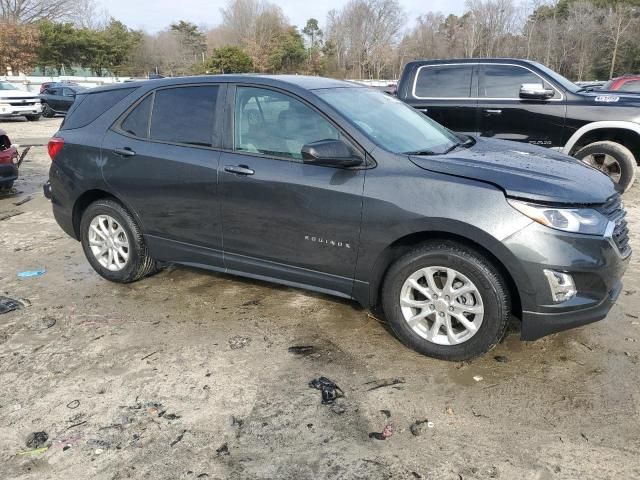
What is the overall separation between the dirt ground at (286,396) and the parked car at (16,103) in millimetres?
20015

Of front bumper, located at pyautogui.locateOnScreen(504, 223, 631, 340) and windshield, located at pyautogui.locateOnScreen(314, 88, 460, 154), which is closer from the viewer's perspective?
front bumper, located at pyautogui.locateOnScreen(504, 223, 631, 340)

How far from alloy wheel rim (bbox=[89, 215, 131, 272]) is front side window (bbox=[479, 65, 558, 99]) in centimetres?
551

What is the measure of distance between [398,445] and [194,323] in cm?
196

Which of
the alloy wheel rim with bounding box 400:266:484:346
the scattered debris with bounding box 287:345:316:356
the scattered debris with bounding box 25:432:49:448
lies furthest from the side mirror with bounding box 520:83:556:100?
the scattered debris with bounding box 25:432:49:448

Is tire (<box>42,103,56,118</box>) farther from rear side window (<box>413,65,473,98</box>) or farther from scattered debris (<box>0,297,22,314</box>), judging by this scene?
scattered debris (<box>0,297,22,314</box>)

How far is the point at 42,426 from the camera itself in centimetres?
282

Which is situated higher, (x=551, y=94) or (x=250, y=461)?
(x=551, y=94)

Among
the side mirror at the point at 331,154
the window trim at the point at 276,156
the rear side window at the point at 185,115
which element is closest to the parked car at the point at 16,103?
the rear side window at the point at 185,115

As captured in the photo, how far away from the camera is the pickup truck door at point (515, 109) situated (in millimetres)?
7293

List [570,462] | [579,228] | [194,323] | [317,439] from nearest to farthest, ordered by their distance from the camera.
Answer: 1. [570,462]
2. [317,439]
3. [579,228]
4. [194,323]

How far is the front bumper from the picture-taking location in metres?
2.92

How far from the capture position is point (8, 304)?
4375 mm

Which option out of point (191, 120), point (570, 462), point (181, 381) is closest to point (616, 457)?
point (570, 462)

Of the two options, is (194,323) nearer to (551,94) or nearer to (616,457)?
(616,457)
